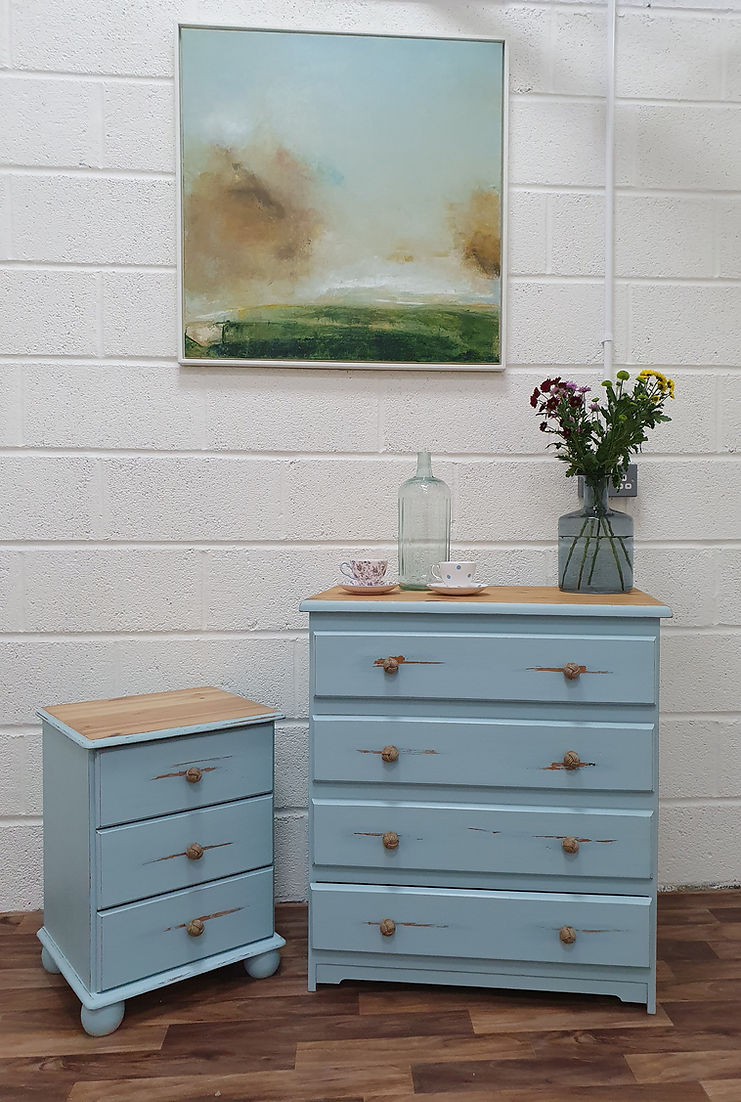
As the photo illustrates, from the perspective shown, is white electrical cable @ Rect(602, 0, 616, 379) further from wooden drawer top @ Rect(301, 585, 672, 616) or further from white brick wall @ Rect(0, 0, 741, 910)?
wooden drawer top @ Rect(301, 585, 672, 616)

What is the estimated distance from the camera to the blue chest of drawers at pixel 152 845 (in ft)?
5.28

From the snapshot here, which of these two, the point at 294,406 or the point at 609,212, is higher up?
the point at 609,212

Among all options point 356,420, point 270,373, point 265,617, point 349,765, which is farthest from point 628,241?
point 349,765

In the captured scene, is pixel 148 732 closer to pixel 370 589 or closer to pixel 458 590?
pixel 370 589

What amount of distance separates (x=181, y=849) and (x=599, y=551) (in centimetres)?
112

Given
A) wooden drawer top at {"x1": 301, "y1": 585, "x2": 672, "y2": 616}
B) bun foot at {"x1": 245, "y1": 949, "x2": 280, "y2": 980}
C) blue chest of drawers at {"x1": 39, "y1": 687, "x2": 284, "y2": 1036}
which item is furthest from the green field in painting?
bun foot at {"x1": 245, "y1": 949, "x2": 280, "y2": 980}

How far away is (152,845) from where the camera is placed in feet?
5.47

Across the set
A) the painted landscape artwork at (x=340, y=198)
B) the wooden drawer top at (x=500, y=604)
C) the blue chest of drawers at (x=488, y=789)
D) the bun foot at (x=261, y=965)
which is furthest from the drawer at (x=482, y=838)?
the painted landscape artwork at (x=340, y=198)

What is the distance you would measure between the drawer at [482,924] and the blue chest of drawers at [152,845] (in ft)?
0.62

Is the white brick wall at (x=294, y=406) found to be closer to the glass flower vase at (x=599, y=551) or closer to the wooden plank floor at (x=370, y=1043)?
the glass flower vase at (x=599, y=551)

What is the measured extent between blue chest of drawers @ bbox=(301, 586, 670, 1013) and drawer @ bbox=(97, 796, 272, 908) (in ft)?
0.50

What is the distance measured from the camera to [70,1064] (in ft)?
4.98

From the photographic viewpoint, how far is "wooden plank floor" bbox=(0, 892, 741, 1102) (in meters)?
1.45

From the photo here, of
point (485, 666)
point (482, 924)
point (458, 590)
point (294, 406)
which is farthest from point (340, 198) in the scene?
point (482, 924)
